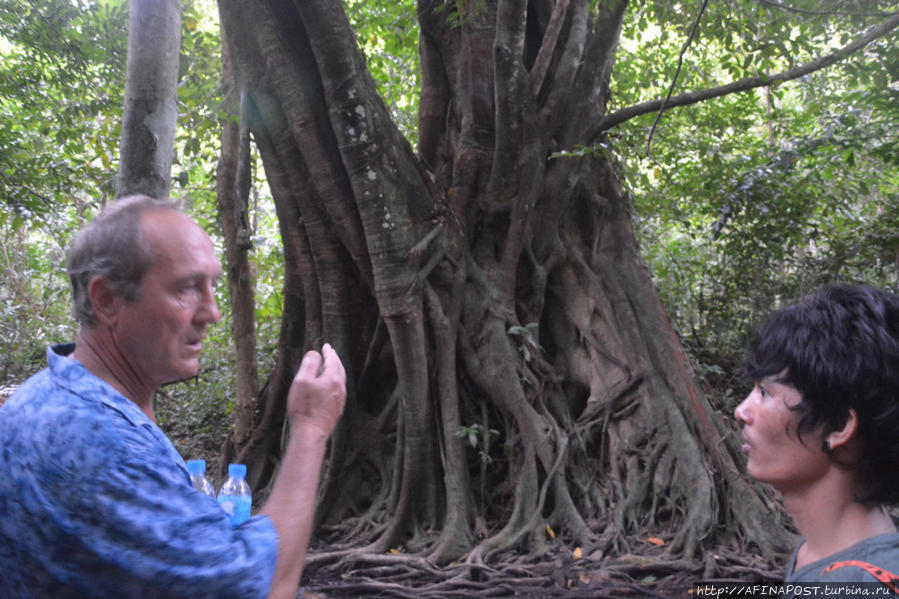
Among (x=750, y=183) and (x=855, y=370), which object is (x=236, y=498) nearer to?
(x=855, y=370)

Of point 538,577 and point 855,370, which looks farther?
point 538,577

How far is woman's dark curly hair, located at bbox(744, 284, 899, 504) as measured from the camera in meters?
1.37

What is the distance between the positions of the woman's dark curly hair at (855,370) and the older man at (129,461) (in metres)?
1.06

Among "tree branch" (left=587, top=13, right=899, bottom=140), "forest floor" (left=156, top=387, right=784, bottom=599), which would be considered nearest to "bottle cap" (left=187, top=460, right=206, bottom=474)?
"forest floor" (left=156, top=387, right=784, bottom=599)

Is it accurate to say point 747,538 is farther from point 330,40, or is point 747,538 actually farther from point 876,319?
point 330,40

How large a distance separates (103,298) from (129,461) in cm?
40

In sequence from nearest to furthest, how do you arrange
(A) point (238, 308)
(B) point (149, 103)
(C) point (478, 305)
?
(B) point (149, 103)
(C) point (478, 305)
(A) point (238, 308)

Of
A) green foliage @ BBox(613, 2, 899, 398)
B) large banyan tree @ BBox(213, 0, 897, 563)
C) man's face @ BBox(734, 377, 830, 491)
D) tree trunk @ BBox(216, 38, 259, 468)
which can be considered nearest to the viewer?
man's face @ BBox(734, 377, 830, 491)

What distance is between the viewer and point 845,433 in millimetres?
1415

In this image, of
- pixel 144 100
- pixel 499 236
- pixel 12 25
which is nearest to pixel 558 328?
pixel 499 236

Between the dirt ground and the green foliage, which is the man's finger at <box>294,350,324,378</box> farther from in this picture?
the green foliage

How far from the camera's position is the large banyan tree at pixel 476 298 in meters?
4.19

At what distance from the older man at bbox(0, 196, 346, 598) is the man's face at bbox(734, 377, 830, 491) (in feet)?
3.27

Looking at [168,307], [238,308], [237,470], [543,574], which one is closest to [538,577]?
[543,574]
